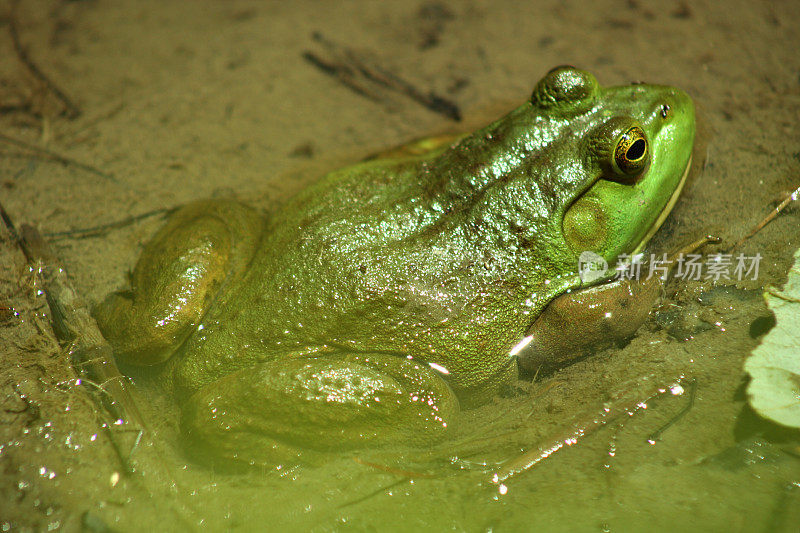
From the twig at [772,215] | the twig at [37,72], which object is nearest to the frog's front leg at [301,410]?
the twig at [772,215]

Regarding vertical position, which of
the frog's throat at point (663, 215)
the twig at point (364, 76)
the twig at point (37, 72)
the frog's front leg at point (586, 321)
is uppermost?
the twig at point (37, 72)

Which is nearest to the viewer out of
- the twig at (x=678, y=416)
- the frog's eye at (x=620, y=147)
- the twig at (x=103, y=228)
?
the twig at (x=678, y=416)

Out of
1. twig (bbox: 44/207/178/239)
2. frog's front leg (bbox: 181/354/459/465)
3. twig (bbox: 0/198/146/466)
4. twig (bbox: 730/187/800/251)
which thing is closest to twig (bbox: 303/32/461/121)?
twig (bbox: 44/207/178/239)

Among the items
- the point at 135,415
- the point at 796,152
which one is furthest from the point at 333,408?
the point at 796,152

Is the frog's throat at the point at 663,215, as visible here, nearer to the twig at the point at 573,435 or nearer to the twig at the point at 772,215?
the twig at the point at 772,215

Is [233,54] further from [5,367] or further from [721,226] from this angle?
[721,226]

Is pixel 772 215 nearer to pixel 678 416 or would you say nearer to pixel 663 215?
pixel 663 215

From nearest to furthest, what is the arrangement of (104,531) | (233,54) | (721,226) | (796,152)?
(104,531), (721,226), (796,152), (233,54)
